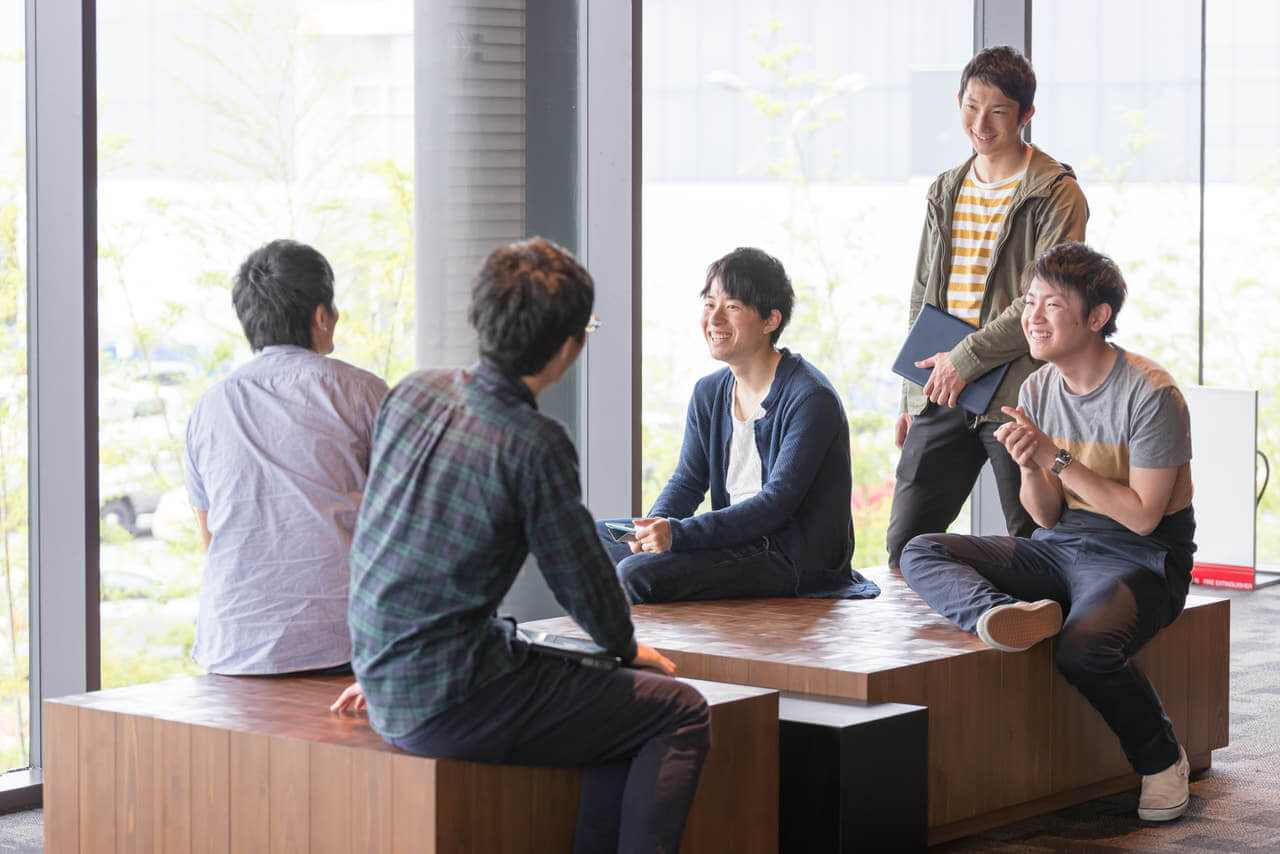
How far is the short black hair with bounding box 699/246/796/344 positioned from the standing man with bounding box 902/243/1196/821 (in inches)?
21.6

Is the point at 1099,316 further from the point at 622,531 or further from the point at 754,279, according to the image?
the point at 622,531

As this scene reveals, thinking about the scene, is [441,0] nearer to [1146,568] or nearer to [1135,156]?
[1146,568]

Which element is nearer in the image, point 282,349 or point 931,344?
point 282,349

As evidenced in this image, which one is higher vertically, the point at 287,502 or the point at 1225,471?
the point at 287,502

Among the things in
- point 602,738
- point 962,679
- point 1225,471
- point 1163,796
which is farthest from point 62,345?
point 1225,471

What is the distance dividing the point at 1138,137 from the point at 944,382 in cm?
343

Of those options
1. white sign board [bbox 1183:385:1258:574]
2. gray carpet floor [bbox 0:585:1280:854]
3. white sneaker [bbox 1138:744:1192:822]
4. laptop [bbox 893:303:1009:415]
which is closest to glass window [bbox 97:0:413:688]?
gray carpet floor [bbox 0:585:1280:854]

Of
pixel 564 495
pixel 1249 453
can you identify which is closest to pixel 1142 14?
pixel 1249 453

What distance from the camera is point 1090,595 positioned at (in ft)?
10.2

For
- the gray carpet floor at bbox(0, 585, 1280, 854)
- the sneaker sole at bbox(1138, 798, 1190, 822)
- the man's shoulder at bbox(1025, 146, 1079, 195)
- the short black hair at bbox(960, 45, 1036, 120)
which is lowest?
the gray carpet floor at bbox(0, 585, 1280, 854)

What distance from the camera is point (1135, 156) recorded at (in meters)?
6.70

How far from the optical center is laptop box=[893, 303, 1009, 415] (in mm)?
3775

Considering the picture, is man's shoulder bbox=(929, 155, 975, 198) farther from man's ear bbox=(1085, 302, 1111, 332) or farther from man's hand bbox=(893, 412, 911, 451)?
man's ear bbox=(1085, 302, 1111, 332)

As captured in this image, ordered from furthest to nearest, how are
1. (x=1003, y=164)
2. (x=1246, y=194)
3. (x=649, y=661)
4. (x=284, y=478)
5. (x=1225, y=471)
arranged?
(x=1246, y=194) → (x=1225, y=471) → (x=1003, y=164) → (x=284, y=478) → (x=649, y=661)
